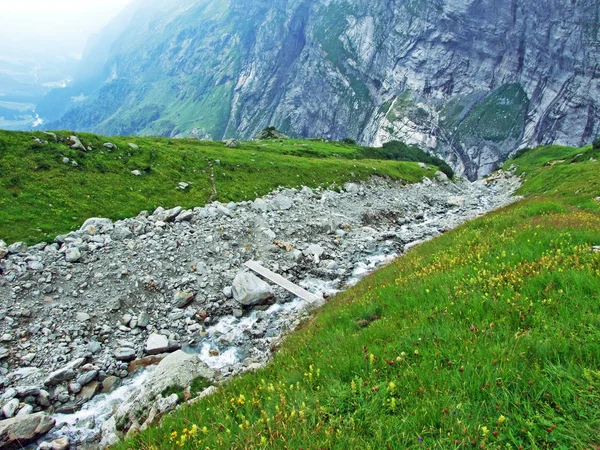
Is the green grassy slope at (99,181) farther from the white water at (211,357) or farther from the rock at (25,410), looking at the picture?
the white water at (211,357)

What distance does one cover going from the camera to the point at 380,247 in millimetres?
27781

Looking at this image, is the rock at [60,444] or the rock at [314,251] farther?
the rock at [314,251]

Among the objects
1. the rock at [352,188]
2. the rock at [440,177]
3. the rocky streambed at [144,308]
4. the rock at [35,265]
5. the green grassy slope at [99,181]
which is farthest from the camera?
the rock at [440,177]

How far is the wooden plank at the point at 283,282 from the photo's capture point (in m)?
18.1

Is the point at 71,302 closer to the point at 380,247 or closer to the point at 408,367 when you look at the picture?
the point at 408,367

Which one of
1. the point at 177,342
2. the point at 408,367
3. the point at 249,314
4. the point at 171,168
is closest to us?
the point at 408,367

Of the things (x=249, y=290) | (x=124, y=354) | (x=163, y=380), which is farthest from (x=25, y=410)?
(x=249, y=290)

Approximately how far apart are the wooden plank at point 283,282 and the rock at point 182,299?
4770mm

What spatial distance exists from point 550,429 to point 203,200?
30.9 meters

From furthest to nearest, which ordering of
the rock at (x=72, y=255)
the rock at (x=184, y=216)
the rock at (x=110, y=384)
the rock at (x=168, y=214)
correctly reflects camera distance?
the rock at (x=184, y=216) → the rock at (x=168, y=214) → the rock at (x=72, y=255) → the rock at (x=110, y=384)

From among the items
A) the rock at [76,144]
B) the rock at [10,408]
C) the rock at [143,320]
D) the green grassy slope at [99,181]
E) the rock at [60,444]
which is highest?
the rock at [76,144]

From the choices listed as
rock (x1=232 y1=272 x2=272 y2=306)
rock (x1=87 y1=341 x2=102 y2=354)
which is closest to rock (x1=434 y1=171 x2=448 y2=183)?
rock (x1=232 y1=272 x2=272 y2=306)

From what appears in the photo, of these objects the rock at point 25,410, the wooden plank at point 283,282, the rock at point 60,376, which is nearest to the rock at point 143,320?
the rock at point 60,376

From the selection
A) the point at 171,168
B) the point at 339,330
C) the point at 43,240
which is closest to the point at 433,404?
the point at 339,330
